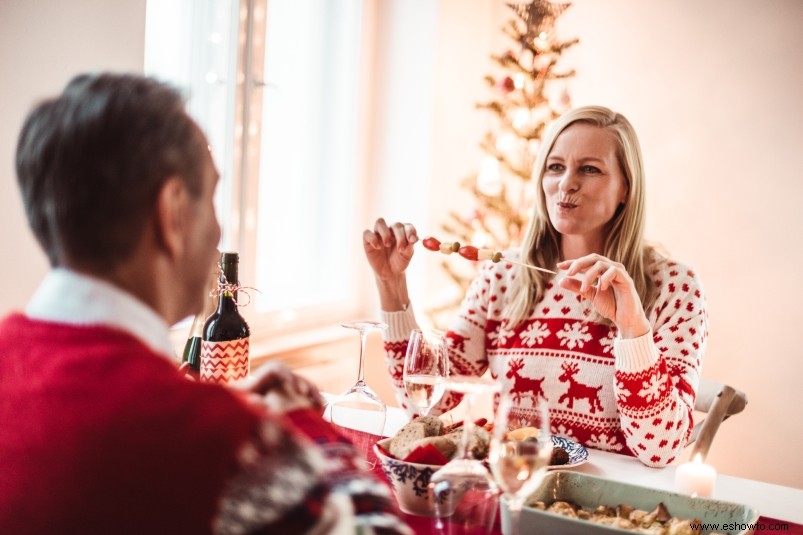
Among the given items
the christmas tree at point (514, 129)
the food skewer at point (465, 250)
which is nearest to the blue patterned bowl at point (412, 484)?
the food skewer at point (465, 250)

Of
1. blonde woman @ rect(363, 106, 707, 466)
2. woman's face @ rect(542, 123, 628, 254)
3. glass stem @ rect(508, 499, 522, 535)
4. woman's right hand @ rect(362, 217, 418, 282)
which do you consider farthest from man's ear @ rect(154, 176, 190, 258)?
woman's face @ rect(542, 123, 628, 254)

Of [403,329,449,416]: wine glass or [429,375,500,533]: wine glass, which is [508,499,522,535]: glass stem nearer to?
[429,375,500,533]: wine glass

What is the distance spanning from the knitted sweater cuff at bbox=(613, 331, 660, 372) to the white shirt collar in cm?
118

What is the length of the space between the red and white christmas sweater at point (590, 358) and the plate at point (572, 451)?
0.12 metres

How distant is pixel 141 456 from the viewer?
0.66 meters

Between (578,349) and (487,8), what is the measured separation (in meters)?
2.52

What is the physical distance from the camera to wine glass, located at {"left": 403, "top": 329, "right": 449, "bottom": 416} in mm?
1483

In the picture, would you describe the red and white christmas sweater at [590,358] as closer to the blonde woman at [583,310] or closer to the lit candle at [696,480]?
the blonde woman at [583,310]

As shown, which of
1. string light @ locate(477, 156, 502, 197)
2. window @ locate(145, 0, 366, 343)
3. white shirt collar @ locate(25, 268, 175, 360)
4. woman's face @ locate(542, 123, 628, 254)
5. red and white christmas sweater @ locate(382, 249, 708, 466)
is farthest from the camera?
string light @ locate(477, 156, 502, 197)

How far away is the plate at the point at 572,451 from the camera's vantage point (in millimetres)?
1485

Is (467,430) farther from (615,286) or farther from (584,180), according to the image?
(584,180)

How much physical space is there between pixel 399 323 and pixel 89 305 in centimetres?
138

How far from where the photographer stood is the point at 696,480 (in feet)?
4.40

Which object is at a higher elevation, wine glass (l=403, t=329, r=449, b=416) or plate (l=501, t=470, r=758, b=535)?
wine glass (l=403, t=329, r=449, b=416)
